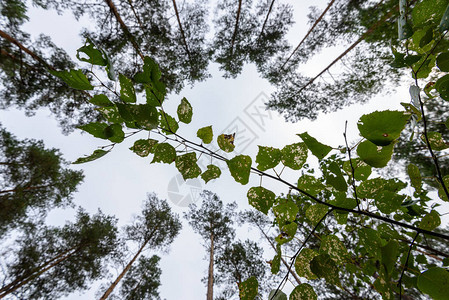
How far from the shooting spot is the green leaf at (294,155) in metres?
0.64

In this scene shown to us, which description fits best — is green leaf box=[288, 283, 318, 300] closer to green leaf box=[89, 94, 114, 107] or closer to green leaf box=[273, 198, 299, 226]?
green leaf box=[273, 198, 299, 226]

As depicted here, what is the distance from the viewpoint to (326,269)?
1.68 feet

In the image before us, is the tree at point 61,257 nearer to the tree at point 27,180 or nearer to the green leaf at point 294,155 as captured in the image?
the tree at point 27,180

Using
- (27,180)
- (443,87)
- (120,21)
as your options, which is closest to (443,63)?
(443,87)

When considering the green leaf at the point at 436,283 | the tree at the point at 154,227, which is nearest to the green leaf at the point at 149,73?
the green leaf at the point at 436,283

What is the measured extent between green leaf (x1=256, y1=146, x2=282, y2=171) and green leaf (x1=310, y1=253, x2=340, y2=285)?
304 mm

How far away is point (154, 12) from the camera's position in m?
5.93

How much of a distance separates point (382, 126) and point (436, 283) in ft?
1.39

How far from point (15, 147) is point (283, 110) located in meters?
11.4

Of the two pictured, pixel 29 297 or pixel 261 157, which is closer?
pixel 261 157

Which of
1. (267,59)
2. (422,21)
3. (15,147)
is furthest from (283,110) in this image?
(15,147)

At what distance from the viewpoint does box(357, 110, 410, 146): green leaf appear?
375 mm

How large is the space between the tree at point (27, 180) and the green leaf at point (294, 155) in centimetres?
1044

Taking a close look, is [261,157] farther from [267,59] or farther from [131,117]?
[267,59]
